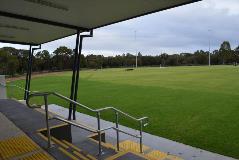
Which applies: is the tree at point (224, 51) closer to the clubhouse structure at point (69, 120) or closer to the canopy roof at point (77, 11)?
the clubhouse structure at point (69, 120)

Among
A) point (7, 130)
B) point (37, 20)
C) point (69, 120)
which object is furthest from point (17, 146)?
point (37, 20)

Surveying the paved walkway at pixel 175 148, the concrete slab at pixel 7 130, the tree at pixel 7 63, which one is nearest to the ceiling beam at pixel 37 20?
the concrete slab at pixel 7 130

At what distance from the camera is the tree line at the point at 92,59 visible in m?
52.1

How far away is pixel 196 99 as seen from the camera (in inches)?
749

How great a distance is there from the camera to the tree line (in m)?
52.1

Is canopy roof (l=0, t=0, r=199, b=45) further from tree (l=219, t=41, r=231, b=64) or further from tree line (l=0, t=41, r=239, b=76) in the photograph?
tree (l=219, t=41, r=231, b=64)

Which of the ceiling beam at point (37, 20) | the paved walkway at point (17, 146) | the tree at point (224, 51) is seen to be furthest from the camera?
the tree at point (224, 51)

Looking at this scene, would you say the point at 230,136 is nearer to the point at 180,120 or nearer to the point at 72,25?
the point at 180,120

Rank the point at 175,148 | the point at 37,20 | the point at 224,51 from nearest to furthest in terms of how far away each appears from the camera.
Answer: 1. the point at 37,20
2. the point at 175,148
3. the point at 224,51

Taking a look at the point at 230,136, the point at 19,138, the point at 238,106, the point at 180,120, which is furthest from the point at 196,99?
the point at 19,138

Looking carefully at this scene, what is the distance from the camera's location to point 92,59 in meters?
87.6

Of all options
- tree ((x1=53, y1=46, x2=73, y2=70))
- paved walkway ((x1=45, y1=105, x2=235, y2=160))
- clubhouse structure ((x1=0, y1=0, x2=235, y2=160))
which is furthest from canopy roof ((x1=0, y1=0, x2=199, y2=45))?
tree ((x1=53, y1=46, x2=73, y2=70))

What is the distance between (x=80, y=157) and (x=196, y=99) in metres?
14.8

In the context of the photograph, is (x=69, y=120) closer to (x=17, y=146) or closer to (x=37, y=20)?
(x=17, y=146)
